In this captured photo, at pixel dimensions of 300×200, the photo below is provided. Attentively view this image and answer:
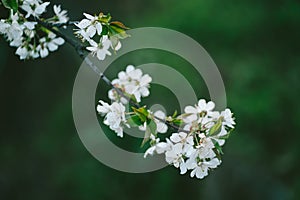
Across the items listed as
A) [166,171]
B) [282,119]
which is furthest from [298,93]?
[166,171]

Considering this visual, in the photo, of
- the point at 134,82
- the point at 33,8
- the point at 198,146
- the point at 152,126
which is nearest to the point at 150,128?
the point at 152,126

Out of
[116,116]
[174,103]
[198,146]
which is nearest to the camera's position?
[198,146]

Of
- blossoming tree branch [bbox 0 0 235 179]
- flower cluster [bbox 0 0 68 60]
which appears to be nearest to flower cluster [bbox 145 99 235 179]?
blossoming tree branch [bbox 0 0 235 179]

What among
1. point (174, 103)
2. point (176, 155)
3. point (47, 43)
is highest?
point (174, 103)

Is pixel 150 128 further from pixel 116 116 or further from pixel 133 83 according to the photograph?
pixel 133 83

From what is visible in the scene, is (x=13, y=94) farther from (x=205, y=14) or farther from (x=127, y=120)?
(x=127, y=120)

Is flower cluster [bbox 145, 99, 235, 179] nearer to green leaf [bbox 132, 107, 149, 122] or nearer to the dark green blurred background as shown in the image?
green leaf [bbox 132, 107, 149, 122]

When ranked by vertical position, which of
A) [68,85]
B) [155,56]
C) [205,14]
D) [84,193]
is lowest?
[84,193]
